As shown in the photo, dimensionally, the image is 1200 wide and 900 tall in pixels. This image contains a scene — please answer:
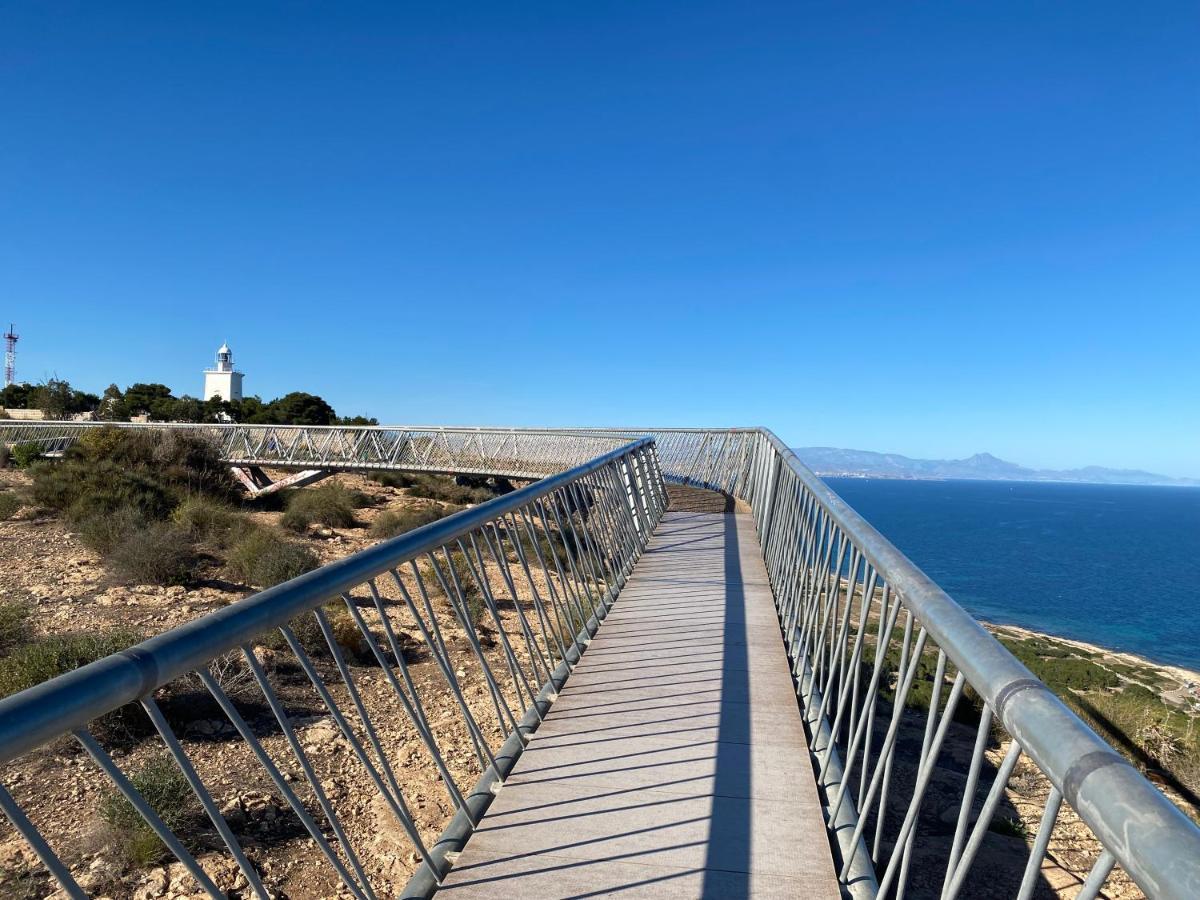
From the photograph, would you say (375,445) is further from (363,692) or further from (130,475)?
(363,692)

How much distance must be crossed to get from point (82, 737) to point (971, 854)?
1.65 m

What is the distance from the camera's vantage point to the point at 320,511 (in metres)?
17.5

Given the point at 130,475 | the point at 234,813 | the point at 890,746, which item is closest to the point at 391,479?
the point at 130,475

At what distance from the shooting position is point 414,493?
24500 mm

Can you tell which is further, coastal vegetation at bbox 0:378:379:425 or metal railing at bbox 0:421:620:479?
coastal vegetation at bbox 0:378:379:425

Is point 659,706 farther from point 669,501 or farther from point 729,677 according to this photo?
point 669,501

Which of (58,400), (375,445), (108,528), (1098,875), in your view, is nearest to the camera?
(1098,875)

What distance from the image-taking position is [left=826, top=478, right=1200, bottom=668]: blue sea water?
142ft

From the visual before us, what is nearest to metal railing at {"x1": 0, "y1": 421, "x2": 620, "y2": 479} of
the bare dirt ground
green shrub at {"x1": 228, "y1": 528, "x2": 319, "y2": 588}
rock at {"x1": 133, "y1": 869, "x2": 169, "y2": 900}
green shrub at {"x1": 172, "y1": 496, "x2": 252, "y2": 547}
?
green shrub at {"x1": 172, "y1": 496, "x2": 252, "y2": 547}

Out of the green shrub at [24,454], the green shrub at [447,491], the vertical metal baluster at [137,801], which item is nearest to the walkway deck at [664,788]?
the vertical metal baluster at [137,801]

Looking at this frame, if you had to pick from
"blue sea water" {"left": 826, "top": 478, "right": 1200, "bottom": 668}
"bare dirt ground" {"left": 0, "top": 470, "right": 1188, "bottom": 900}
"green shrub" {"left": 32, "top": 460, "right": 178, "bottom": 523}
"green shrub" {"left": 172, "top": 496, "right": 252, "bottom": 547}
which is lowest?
"blue sea water" {"left": 826, "top": 478, "right": 1200, "bottom": 668}

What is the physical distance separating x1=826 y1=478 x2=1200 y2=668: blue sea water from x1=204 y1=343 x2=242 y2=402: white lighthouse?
145 feet

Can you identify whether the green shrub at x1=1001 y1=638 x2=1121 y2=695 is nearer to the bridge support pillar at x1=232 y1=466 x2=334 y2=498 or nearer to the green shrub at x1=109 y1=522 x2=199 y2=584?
the green shrub at x1=109 y1=522 x2=199 y2=584

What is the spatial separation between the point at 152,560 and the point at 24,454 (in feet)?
47.8
